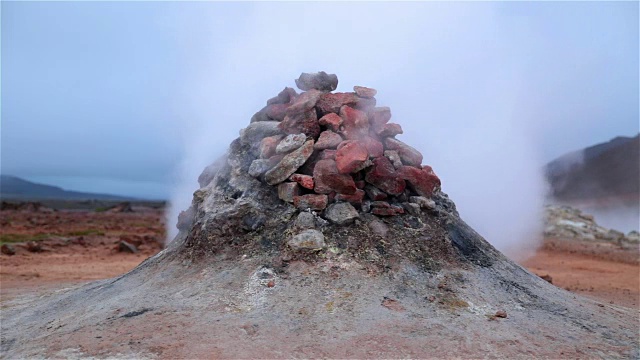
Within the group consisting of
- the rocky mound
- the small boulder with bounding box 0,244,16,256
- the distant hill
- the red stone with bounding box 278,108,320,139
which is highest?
the distant hill

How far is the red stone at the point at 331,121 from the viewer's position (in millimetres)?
4973

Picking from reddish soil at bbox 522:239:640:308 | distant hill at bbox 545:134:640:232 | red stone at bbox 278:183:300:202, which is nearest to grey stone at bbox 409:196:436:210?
red stone at bbox 278:183:300:202

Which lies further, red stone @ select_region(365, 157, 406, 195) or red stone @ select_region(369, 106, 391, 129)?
red stone @ select_region(369, 106, 391, 129)

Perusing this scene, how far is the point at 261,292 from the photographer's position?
399 centimetres

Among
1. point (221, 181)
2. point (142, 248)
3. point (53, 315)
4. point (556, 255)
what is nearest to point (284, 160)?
point (221, 181)

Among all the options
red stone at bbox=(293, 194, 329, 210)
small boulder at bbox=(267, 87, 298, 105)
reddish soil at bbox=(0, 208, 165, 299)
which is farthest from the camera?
reddish soil at bbox=(0, 208, 165, 299)

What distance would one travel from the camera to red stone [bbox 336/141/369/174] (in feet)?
15.0

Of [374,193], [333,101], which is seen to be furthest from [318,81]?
[374,193]

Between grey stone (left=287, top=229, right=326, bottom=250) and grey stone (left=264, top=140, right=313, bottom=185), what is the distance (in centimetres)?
60

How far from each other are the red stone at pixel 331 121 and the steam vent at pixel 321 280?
18 mm

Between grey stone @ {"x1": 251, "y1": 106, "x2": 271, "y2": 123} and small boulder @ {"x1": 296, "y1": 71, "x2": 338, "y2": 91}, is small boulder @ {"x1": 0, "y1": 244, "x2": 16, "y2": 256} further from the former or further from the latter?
small boulder @ {"x1": 296, "y1": 71, "x2": 338, "y2": 91}

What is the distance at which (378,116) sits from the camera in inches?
209

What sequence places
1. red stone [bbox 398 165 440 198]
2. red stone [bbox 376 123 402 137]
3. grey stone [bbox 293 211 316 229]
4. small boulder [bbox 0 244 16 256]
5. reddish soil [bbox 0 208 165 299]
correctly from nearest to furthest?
grey stone [bbox 293 211 316 229]
red stone [bbox 398 165 440 198]
red stone [bbox 376 123 402 137]
reddish soil [bbox 0 208 165 299]
small boulder [bbox 0 244 16 256]

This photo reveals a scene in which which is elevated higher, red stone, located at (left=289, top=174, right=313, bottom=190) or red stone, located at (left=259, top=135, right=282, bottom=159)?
red stone, located at (left=259, top=135, right=282, bottom=159)
